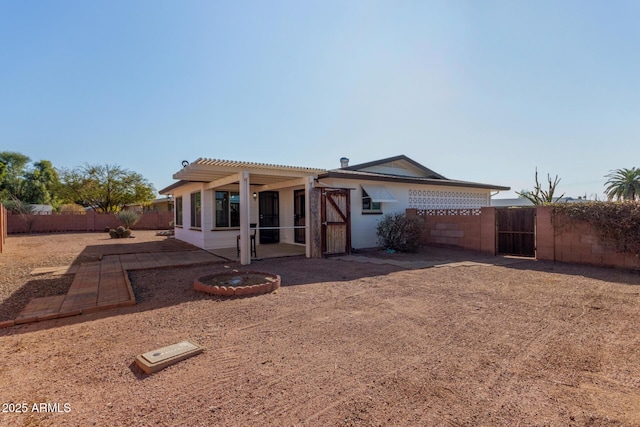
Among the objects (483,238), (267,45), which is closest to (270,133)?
(267,45)

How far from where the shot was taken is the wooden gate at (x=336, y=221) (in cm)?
1024

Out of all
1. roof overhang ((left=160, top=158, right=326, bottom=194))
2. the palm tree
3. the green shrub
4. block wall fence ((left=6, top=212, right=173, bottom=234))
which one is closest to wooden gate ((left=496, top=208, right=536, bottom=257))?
the green shrub

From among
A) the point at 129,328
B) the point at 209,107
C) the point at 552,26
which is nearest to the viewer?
the point at 129,328

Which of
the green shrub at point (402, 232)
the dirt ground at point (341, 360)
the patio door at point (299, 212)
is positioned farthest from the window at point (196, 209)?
the green shrub at point (402, 232)

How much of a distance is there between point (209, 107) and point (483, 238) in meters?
→ 11.2

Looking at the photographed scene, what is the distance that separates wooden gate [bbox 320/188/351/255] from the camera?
33.6 ft

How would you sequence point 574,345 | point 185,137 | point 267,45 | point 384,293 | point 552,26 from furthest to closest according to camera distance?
point 185,137
point 267,45
point 552,26
point 384,293
point 574,345

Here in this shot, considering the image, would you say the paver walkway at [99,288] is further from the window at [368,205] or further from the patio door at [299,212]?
the window at [368,205]

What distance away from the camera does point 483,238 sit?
1100 centimetres

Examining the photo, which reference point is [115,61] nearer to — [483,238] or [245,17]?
[245,17]

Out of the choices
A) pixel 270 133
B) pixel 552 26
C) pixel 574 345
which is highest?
pixel 552 26

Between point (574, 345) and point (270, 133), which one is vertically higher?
point (270, 133)

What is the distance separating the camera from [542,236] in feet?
30.9

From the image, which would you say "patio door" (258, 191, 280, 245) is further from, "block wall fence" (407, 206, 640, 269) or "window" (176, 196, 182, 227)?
"block wall fence" (407, 206, 640, 269)
